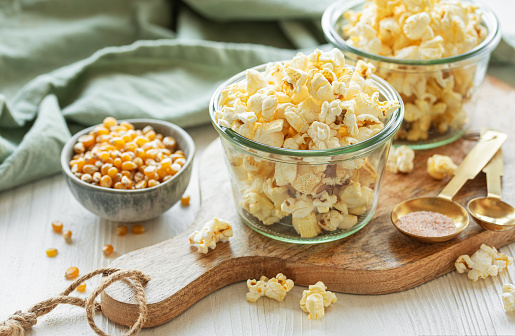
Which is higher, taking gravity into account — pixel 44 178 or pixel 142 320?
pixel 142 320

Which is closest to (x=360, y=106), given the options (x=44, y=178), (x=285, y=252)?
(x=285, y=252)

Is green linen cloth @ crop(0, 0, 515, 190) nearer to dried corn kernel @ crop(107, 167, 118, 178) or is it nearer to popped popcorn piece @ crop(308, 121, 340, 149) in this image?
dried corn kernel @ crop(107, 167, 118, 178)

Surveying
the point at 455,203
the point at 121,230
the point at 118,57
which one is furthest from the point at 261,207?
the point at 118,57

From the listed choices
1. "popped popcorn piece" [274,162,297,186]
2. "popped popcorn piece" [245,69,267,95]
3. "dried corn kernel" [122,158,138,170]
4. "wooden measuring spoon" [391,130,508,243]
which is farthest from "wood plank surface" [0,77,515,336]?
"popped popcorn piece" [245,69,267,95]

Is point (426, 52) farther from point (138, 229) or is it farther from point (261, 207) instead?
point (138, 229)

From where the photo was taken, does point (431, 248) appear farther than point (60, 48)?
No

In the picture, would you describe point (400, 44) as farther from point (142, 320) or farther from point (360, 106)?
point (142, 320)
